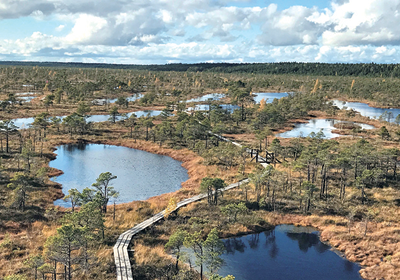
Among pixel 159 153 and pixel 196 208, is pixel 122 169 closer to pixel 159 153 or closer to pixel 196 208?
pixel 159 153

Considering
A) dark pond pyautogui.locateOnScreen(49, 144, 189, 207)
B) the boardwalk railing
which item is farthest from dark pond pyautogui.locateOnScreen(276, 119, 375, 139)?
the boardwalk railing

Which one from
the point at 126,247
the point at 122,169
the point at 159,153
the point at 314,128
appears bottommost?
the point at 126,247

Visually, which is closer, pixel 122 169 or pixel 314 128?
pixel 122 169

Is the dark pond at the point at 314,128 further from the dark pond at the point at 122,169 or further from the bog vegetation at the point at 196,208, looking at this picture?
the dark pond at the point at 122,169

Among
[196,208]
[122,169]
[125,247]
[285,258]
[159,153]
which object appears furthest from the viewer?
[159,153]

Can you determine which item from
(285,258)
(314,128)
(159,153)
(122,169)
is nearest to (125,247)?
(285,258)

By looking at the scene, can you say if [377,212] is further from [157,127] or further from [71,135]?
[71,135]

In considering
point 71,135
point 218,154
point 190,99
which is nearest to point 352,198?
point 218,154
